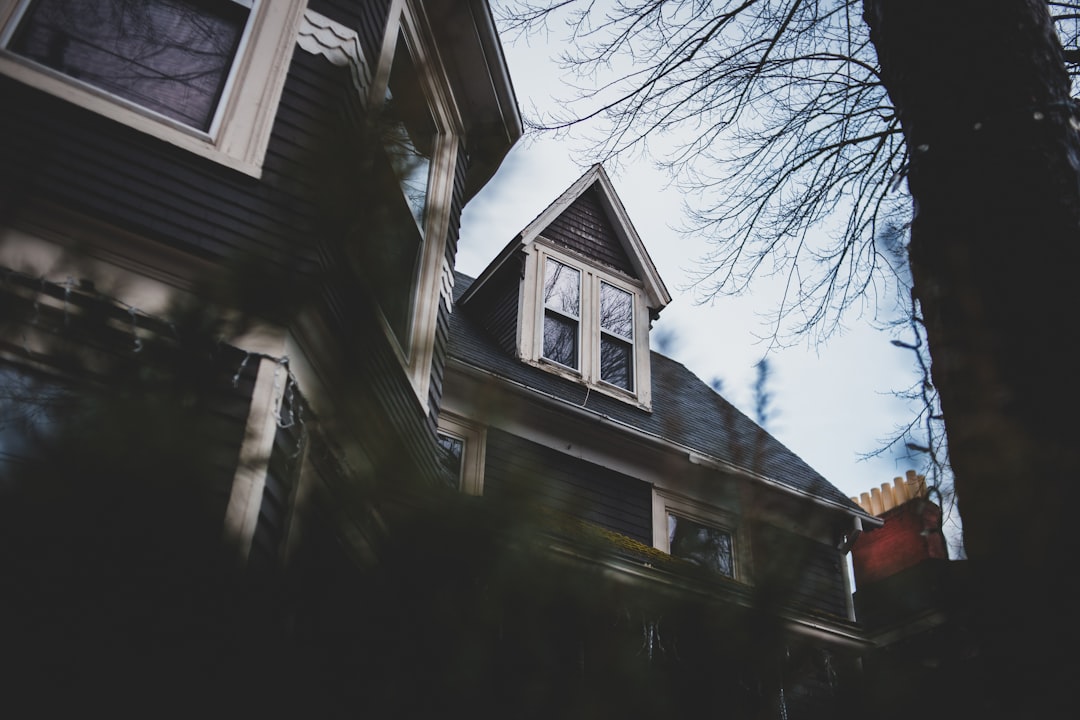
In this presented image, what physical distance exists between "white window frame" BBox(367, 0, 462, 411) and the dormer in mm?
3075

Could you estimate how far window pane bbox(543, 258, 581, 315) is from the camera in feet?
32.9

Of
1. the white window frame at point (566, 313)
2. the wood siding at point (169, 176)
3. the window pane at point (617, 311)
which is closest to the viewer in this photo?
the wood siding at point (169, 176)

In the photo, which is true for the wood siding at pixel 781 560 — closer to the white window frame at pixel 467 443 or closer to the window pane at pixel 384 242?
the window pane at pixel 384 242

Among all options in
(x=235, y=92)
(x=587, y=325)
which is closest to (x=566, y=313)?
(x=587, y=325)

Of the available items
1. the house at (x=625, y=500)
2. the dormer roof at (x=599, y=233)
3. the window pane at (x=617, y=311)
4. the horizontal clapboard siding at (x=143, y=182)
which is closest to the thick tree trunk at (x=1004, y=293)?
the house at (x=625, y=500)

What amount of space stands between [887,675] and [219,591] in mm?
1127

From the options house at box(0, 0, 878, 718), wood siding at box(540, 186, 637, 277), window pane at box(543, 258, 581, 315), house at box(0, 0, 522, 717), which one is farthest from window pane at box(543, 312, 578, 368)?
house at box(0, 0, 878, 718)

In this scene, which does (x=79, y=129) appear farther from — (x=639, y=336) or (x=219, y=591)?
(x=639, y=336)

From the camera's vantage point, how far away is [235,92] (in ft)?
15.1

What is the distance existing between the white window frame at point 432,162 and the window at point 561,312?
3254 millimetres

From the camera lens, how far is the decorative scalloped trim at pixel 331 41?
4.97m

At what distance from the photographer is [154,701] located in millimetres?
1435

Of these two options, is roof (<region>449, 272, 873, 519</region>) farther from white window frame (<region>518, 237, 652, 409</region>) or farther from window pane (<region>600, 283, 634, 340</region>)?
window pane (<region>600, 283, 634, 340</region>)

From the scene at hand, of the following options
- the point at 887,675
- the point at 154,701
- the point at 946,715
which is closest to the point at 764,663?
the point at 887,675
